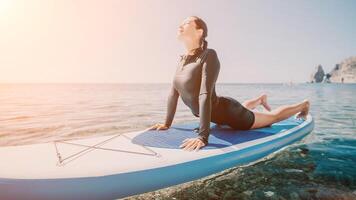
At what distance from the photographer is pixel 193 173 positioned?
352 centimetres

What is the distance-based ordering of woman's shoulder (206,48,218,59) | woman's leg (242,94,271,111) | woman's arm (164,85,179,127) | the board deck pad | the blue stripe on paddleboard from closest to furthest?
the blue stripe on paddleboard
woman's shoulder (206,48,218,59)
the board deck pad
woman's arm (164,85,179,127)
woman's leg (242,94,271,111)

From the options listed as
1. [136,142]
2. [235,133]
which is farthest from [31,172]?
[235,133]

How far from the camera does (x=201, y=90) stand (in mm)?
3908

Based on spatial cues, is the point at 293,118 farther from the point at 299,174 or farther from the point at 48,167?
the point at 48,167

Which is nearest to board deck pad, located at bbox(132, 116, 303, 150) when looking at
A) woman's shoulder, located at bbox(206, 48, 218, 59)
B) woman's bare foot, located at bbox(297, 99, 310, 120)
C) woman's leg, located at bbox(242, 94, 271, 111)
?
woman's leg, located at bbox(242, 94, 271, 111)

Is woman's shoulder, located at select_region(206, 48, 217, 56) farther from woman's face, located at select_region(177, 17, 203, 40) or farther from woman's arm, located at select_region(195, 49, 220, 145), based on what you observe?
woman's face, located at select_region(177, 17, 203, 40)

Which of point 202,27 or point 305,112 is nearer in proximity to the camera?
point 202,27

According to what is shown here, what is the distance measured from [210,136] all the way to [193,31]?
1.73 meters

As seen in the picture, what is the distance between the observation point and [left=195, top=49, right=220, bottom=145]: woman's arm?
380 centimetres

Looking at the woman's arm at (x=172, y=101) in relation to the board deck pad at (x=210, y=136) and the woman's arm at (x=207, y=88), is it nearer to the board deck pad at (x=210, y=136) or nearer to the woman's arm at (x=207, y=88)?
the board deck pad at (x=210, y=136)

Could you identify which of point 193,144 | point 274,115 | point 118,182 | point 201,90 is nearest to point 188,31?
point 201,90

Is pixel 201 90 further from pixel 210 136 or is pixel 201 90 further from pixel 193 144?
pixel 210 136

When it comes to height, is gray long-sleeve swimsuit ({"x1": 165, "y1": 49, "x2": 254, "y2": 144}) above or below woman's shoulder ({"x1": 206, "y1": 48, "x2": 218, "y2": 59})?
below

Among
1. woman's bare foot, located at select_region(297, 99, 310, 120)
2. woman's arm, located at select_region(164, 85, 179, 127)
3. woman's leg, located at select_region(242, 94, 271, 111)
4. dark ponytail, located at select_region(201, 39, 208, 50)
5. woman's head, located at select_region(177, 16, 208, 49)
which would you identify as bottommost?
woman's bare foot, located at select_region(297, 99, 310, 120)
